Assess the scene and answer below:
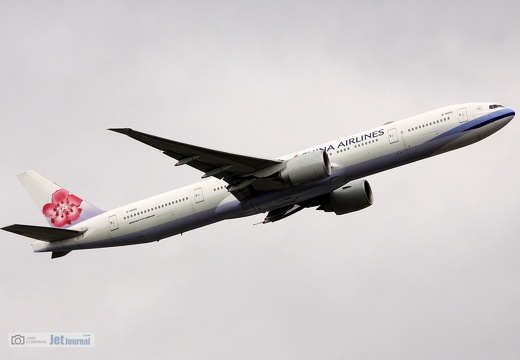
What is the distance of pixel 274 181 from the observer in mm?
51406

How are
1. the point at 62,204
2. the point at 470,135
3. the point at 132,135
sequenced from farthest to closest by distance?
the point at 62,204 < the point at 470,135 < the point at 132,135

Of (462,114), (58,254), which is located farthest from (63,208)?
(462,114)

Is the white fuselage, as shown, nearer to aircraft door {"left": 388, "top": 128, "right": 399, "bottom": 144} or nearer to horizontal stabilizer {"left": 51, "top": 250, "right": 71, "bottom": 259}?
aircraft door {"left": 388, "top": 128, "right": 399, "bottom": 144}

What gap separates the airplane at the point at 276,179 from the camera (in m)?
50.2

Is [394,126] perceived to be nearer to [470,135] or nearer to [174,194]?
[470,135]

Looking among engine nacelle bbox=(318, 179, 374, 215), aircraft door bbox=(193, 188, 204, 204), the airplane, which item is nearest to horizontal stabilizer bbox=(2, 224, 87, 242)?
the airplane

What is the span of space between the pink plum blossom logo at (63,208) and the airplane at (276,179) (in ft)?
7.25

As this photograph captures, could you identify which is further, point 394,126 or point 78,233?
point 78,233

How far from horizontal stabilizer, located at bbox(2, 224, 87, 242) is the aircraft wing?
1104cm

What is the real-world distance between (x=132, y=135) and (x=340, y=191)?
16486 millimetres

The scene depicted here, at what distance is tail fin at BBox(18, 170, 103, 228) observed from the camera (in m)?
59.8

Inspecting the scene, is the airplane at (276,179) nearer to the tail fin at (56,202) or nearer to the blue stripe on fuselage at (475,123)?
the blue stripe on fuselage at (475,123)

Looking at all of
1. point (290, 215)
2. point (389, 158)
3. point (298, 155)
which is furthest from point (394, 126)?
point (290, 215)

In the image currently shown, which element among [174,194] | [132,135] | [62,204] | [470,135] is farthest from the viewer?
[62,204]
